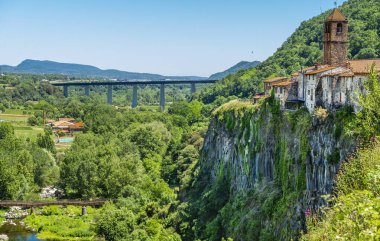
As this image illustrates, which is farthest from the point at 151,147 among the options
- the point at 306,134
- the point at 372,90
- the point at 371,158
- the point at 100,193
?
the point at 371,158

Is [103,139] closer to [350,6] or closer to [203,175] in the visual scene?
[203,175]

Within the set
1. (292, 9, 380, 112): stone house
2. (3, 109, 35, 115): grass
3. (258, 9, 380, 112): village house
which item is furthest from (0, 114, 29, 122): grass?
(292, 9, 380, 112): stone house

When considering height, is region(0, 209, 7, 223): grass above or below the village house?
below

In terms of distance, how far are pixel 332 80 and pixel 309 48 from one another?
77202 millimetres

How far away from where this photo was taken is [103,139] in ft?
348

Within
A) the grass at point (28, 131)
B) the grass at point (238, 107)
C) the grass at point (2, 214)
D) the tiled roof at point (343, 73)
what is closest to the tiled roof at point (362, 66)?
the tiled roof at point (343, 73)

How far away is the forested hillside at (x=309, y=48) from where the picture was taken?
94500 mm

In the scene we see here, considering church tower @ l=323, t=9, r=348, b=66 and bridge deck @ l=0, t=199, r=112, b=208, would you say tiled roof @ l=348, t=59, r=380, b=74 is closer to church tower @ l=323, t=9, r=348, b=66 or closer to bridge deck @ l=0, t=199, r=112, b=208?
church tower @ l=323, t=9, r=348, b=66

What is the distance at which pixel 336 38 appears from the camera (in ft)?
140

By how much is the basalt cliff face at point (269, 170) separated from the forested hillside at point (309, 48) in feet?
120

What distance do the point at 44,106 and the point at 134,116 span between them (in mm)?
52893

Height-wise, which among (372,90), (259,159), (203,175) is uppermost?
(372,90)

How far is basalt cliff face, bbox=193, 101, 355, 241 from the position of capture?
114 feet

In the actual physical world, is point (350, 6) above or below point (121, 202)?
above
